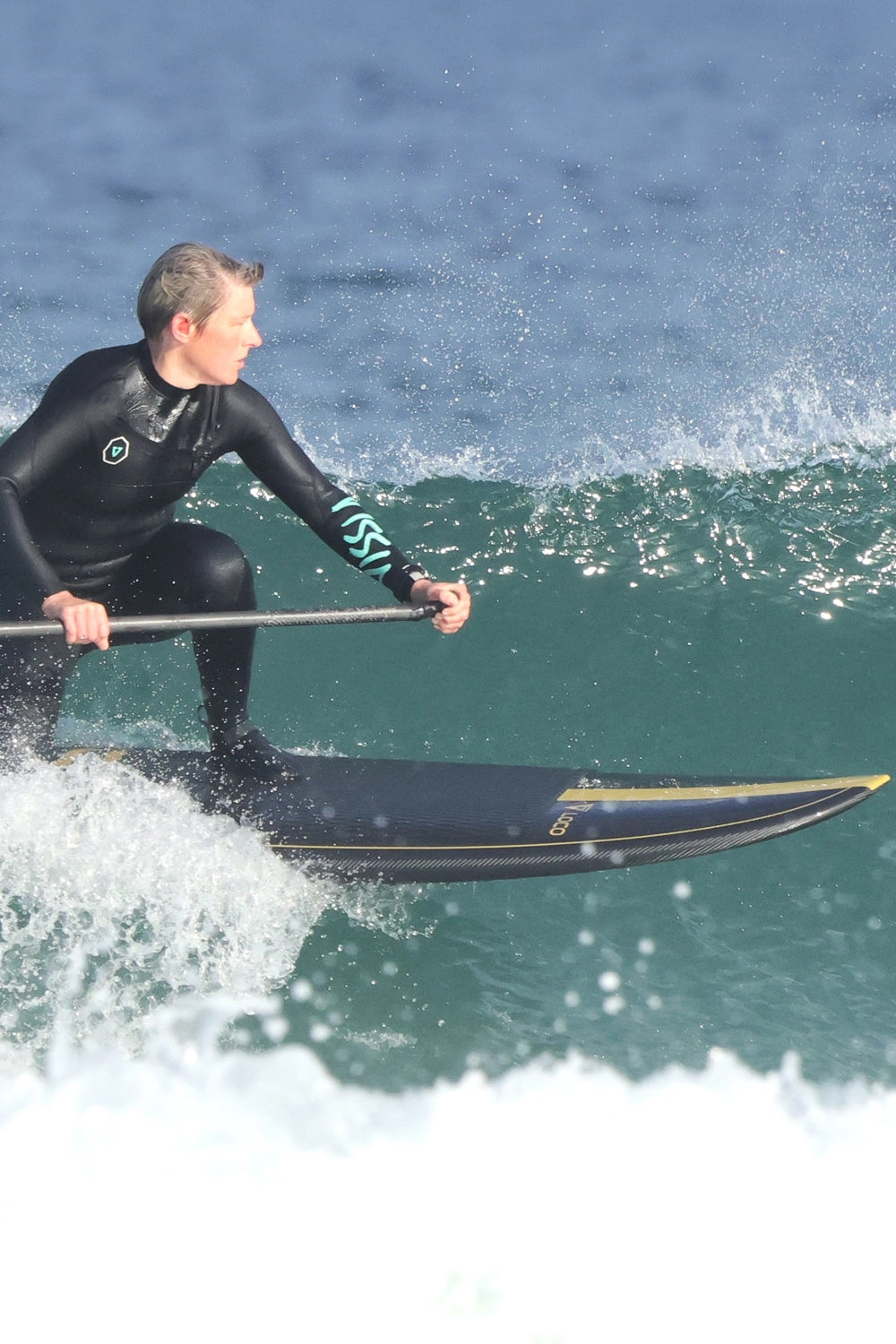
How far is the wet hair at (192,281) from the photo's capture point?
132 inches

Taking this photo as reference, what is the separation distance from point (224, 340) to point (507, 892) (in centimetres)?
185

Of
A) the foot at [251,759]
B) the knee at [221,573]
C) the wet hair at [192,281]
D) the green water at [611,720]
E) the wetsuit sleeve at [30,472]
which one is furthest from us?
the foot at [251,759]

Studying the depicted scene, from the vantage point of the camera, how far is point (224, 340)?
11.2ft

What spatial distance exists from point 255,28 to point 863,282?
18.8 ft

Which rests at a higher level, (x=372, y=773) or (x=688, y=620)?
(x=688, y=620)

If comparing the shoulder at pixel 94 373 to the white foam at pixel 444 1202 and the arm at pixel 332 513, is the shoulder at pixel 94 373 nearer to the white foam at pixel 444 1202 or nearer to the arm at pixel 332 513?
the arm at pixel 332 513

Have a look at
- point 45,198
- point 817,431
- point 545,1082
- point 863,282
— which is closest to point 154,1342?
point 545,1082

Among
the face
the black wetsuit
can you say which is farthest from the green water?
the face

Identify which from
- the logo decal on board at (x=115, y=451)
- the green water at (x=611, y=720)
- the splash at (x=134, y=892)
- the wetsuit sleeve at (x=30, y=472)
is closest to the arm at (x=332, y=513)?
the logo decal on board at (x=115, y=451)

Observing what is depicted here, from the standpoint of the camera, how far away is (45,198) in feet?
32.5

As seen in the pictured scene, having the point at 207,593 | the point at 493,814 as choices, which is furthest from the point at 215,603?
the point at 493,814

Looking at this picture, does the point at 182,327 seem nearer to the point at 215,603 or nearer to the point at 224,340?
the point at 224,340

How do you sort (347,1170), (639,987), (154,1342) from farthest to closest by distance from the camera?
1. (639,987)
2. (347,1170)
3. (154,1342)

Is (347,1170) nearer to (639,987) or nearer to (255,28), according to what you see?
(639,987)
